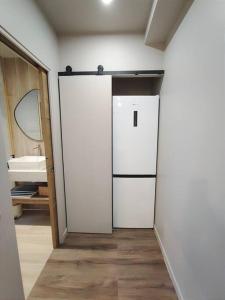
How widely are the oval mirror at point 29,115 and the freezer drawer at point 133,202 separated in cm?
153

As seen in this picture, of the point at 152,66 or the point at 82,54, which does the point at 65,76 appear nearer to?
the point at 82,54

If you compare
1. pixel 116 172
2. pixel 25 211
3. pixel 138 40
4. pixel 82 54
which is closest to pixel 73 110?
pixel 82 54

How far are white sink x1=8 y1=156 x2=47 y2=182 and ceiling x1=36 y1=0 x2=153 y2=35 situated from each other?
68.9 inches

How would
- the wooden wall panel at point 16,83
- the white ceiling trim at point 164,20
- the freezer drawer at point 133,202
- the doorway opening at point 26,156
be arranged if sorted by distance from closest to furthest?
the white ceiling trim at point 164,20, the doorway opening at point 26,156, the freezer drawer at point 133,202, the wooden wall panel at point 16,83

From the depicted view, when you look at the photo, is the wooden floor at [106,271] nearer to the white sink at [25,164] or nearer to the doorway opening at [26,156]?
the doorway opening at [26,156]

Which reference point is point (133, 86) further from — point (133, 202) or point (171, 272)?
point (171, 272)

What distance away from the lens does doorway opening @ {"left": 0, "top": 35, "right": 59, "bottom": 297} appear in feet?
7.07

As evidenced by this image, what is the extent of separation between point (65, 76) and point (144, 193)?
6.11 ft

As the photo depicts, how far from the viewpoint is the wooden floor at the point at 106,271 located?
1518mm

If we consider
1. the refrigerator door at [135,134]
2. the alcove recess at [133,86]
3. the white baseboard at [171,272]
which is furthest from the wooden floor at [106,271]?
the alcove recess at [133,86]

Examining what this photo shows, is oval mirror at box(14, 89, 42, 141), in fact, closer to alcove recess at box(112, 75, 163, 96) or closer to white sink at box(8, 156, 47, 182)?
white sink at box(8, 156, 47, 182)

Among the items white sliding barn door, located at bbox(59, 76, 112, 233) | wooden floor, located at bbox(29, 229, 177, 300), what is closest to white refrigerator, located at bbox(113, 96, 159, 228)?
white sliding barn door, located at bbox(59, 76, 112, 233)

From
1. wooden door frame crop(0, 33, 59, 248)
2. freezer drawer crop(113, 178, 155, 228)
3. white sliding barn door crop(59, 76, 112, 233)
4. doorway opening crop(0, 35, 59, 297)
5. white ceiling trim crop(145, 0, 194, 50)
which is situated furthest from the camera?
freezer drawer crop(113, 178, 155, 228)

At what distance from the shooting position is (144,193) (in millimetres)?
2328
